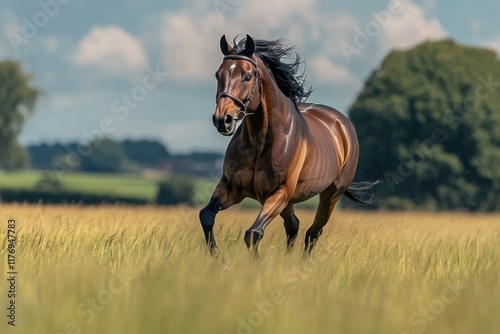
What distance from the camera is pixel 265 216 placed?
863cm

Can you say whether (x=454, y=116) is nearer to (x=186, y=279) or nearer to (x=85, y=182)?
(x=85, y=182)

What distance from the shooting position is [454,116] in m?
42.8

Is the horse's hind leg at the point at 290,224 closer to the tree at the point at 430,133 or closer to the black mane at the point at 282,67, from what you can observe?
the black mane at the point at 282,67

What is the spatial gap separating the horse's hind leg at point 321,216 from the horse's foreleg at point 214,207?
95.7 inches

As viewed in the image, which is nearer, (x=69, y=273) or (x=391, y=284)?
(x=69, y=273)

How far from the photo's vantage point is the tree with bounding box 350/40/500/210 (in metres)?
40.5

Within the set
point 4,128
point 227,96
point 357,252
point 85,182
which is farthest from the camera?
point 4,128

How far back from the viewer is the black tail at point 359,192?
12.3 m

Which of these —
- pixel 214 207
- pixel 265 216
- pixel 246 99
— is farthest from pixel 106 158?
pixel 246 99

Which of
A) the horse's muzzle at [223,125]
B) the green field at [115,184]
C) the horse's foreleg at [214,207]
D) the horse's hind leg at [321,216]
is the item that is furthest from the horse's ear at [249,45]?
the green field at [115,184]

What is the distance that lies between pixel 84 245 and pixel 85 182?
4371cm

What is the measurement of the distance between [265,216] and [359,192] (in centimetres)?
399

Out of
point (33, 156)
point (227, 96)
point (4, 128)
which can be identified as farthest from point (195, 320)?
point (33, 156)

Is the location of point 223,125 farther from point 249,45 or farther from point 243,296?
point 243,296
